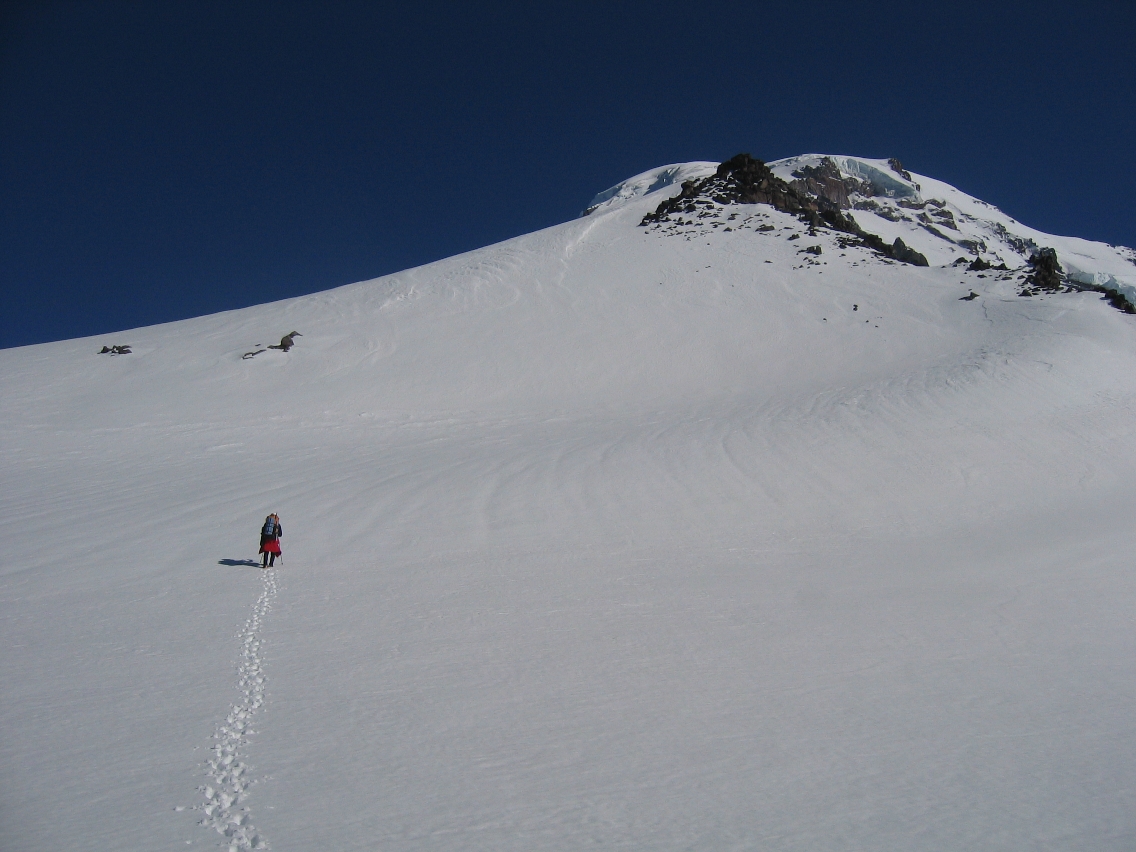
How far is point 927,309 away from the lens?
32.3 m

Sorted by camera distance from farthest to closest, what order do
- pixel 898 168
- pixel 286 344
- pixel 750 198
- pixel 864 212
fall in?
pixel 898 168
pixel 864 212
pixel 750 198
pixel 286 344

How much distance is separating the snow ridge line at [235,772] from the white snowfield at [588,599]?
0.10 feet

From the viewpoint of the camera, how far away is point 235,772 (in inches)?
193

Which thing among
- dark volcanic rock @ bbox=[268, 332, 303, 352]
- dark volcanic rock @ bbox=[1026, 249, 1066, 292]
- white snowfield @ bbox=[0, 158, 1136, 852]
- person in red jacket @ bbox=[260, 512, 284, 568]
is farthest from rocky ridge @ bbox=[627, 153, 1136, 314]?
person in red jacket @ bbox=[260, 512, 284, 568]

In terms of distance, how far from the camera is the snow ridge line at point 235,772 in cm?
422

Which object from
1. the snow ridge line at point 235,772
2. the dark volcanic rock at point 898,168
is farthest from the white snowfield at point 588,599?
the dark volcanic rock at point 898,168

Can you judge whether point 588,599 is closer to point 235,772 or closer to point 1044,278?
point 235,772

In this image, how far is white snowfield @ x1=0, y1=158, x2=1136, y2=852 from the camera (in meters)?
4.56

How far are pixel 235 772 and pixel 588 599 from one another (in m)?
5.33

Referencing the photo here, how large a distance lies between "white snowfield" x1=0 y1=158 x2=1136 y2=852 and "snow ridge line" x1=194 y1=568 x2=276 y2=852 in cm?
3

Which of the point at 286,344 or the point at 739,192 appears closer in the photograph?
the point at 286,344

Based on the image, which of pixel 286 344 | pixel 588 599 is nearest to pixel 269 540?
pixel 588 599

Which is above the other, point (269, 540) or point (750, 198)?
point (750, 198)

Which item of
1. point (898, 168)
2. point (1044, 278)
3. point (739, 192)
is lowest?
point (1044, 278)
